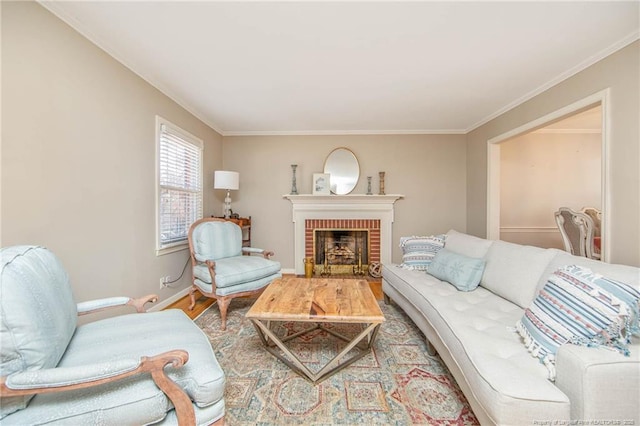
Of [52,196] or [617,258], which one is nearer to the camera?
[52,196]

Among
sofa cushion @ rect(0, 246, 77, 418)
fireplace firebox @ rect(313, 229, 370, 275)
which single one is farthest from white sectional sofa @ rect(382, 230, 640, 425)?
fireplace firebox @ rect(313, 229, 370, 275)

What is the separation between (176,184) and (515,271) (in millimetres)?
3473

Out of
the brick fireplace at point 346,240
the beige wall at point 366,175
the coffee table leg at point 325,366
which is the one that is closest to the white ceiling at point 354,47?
the beige wall at point 366,175

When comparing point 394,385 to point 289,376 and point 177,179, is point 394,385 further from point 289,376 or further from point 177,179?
point 177,179

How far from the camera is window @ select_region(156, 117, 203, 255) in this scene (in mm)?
2693

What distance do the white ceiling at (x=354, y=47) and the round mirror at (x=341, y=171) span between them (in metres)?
1.12

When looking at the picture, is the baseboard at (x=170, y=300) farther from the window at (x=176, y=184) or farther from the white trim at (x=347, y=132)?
the white trim at (x=347, y=132)

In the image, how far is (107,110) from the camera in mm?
2033

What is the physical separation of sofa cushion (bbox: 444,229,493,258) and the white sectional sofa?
19cm

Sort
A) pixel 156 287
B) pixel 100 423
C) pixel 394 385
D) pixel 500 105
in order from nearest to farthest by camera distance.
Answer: pixel 100 423 < pixel 394 385 < pixel 156 287 < pixel 500 105

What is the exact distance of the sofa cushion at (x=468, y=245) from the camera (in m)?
2.31

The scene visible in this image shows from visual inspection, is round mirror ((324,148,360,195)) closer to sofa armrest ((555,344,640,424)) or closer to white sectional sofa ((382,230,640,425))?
white sectional sofa ((382,230,640,425))

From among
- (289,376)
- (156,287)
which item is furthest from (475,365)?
(156,287)

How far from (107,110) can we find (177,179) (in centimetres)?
109
